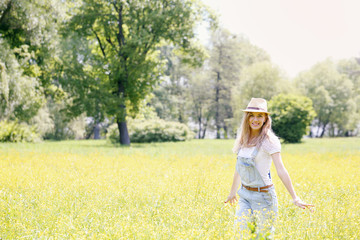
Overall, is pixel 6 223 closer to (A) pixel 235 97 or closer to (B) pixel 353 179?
(B) pixel 353 179

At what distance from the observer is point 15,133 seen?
24156mm

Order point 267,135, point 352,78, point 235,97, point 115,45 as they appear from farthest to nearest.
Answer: point 352,78 < point 235,97 < point 115,45 < point 267,135

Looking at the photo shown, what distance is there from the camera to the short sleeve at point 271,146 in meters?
4.00

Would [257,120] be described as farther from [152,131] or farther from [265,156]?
[152,131]

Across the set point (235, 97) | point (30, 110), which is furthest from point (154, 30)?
point (235, 97)

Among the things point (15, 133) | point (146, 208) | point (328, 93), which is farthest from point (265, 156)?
point (328, 93)

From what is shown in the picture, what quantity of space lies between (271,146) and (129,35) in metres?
20.0

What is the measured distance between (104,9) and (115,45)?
2687 mm

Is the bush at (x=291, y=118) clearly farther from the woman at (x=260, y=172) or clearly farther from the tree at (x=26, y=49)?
the woman at (x=260, y=172)

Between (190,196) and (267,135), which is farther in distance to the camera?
(190,196)

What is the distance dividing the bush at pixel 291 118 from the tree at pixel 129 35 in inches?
371

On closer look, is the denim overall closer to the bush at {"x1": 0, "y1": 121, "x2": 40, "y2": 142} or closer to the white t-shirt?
the white t-shirt

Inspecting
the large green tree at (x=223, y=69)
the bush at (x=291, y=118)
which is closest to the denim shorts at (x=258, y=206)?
the bush at (x=291, y=118)

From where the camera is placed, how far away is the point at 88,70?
930 inches
